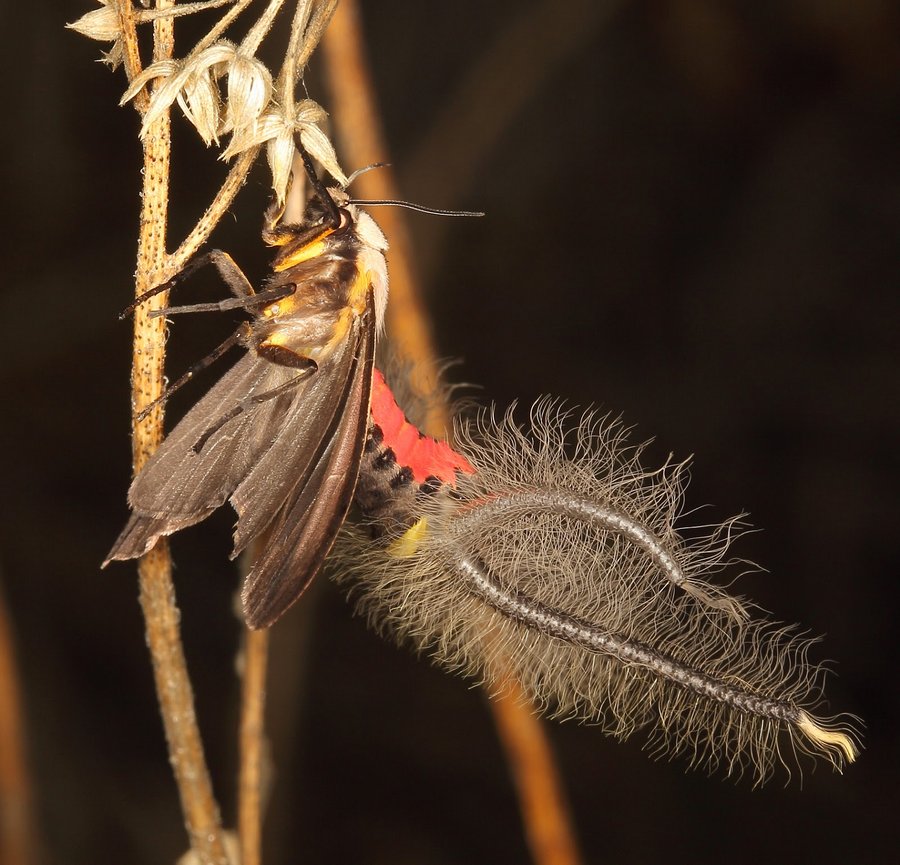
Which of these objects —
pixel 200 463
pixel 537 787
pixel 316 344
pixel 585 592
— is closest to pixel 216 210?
pixel 316 344

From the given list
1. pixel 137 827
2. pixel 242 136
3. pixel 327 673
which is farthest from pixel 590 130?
pixel 137 827

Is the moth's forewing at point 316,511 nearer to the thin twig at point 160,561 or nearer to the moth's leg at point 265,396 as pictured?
the moth's leg at point 265,396

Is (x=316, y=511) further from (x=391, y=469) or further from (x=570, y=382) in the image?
(x=570, y=382)

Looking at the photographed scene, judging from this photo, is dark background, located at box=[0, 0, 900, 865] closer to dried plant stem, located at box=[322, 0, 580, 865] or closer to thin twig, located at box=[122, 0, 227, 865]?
dried plant stem, located at box=[322, 0, 580, 865]

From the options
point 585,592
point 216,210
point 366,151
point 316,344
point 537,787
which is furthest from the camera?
point 537,787

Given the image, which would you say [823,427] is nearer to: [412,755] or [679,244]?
[679,244]

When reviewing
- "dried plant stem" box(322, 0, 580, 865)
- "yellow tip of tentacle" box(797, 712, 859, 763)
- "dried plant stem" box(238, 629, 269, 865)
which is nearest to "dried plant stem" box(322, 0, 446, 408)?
"dried plant stem" box(322, 0, 580, 865)
